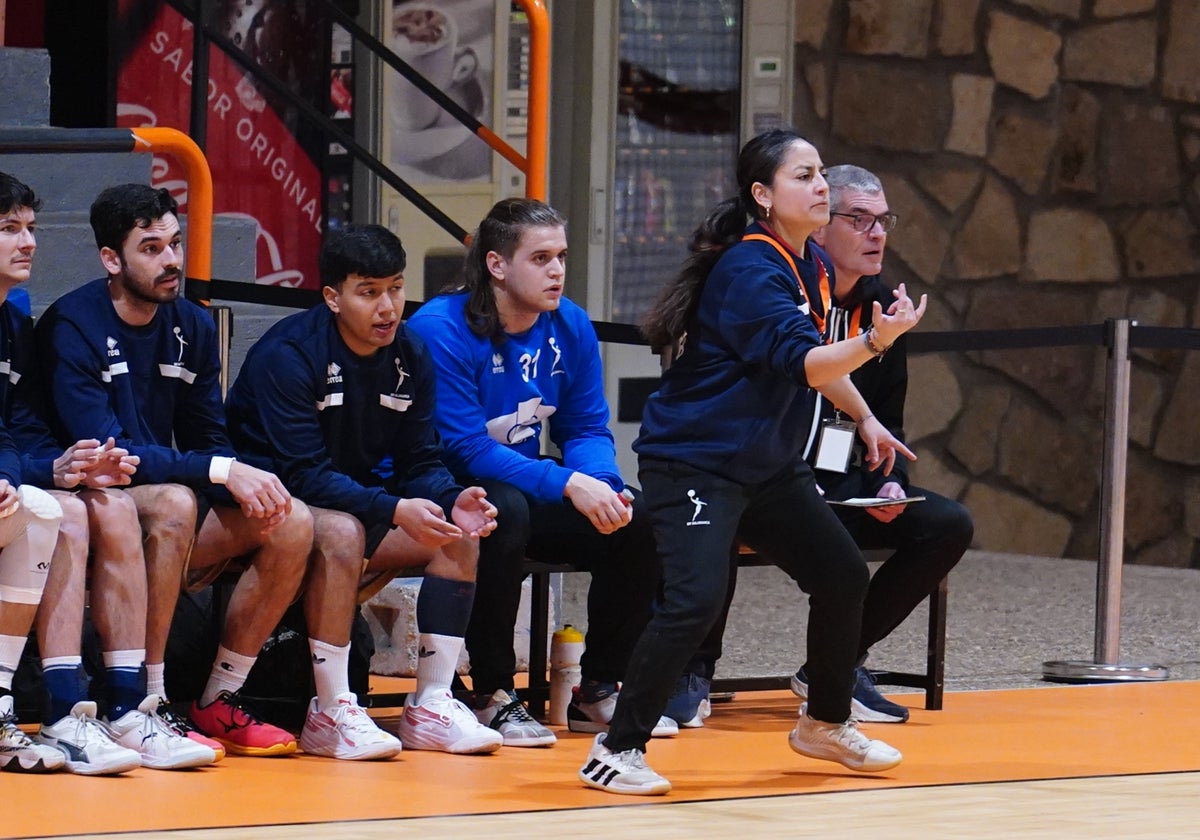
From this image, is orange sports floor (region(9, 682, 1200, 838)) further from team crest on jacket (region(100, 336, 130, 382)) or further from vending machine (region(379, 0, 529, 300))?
vending machine (region(379, 0, 529, 300))

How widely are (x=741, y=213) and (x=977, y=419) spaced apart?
14.6 ft

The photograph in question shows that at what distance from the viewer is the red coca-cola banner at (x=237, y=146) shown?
6426mm

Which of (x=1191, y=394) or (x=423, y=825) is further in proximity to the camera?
(x=1191, y=394)

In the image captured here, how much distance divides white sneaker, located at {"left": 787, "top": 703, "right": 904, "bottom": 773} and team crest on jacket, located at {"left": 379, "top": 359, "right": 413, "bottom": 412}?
3.27ft

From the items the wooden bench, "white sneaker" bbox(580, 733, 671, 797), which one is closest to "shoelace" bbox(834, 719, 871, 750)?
"white sneaker" bbox(580, 733, 671, 797)

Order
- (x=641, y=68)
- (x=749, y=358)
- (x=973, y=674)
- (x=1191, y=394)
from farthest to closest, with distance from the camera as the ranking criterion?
1. (x=1191, y=394)
2. (x=641, y=68)
3. (x=973, y=674)
4. (x=749, y=358)

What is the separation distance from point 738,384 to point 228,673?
112cm

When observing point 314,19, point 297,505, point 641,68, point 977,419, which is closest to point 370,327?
point 297,505

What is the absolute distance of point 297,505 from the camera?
160 inches

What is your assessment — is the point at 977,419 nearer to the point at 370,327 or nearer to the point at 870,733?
the point at 870,733

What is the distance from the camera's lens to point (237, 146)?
6.71 m

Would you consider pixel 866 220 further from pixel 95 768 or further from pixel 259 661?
pixel 95 768

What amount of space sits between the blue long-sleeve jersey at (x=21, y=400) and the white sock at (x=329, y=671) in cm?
61

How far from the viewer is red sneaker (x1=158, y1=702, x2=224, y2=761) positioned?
393cm
